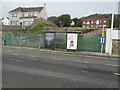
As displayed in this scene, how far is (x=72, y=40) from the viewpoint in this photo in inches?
593

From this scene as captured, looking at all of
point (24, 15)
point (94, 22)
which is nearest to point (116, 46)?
point (24, 15)

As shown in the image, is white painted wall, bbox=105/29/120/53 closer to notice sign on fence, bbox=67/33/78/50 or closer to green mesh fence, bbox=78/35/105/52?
green mesh fence, bbox=78/35/105/52

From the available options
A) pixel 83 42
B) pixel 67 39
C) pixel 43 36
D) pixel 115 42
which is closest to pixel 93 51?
pixel 83 42

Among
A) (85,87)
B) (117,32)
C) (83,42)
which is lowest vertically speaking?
(85,87)

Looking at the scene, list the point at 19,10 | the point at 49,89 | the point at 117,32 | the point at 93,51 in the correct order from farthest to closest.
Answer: the point at 19,10
the point at 93,51
the point at 117,32
the point at 49,89

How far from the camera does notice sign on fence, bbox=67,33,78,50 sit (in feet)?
49.0

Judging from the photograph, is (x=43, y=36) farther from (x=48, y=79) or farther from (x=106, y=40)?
(x=48, y=79)

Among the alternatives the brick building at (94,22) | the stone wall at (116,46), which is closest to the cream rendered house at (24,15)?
the stone wall at (116,46)

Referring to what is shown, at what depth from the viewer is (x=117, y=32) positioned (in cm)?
1352

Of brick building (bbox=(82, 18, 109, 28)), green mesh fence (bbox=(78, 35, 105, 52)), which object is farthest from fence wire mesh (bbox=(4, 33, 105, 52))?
brick building (bbox=(82, 18, 109, 28))

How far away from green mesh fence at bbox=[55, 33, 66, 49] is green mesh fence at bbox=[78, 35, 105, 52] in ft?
6.93

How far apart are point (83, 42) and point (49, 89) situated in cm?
1115

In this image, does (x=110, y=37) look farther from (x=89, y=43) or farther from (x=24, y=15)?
(x=24, y=15)

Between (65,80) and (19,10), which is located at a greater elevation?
(19,10)
